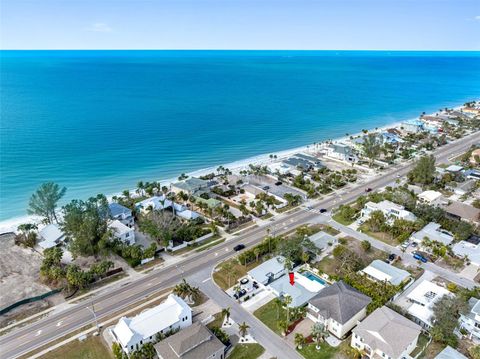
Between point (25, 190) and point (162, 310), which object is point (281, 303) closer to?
point (162, 310)

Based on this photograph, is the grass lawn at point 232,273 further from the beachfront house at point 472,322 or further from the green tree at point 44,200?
the green tree at point 44,200

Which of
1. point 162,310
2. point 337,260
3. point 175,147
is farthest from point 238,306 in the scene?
point 175,147

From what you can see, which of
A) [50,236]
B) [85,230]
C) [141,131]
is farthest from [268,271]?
[141,131]

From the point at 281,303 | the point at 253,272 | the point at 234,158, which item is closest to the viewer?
the point at 281,303

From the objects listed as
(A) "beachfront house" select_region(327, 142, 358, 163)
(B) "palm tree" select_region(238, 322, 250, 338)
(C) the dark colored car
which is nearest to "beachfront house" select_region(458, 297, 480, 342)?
(B) "palm tree" select_region(238, 322, 250, 338)

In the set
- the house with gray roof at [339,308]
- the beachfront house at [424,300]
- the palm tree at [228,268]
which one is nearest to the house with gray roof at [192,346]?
the house with gray roof at [339,308]
